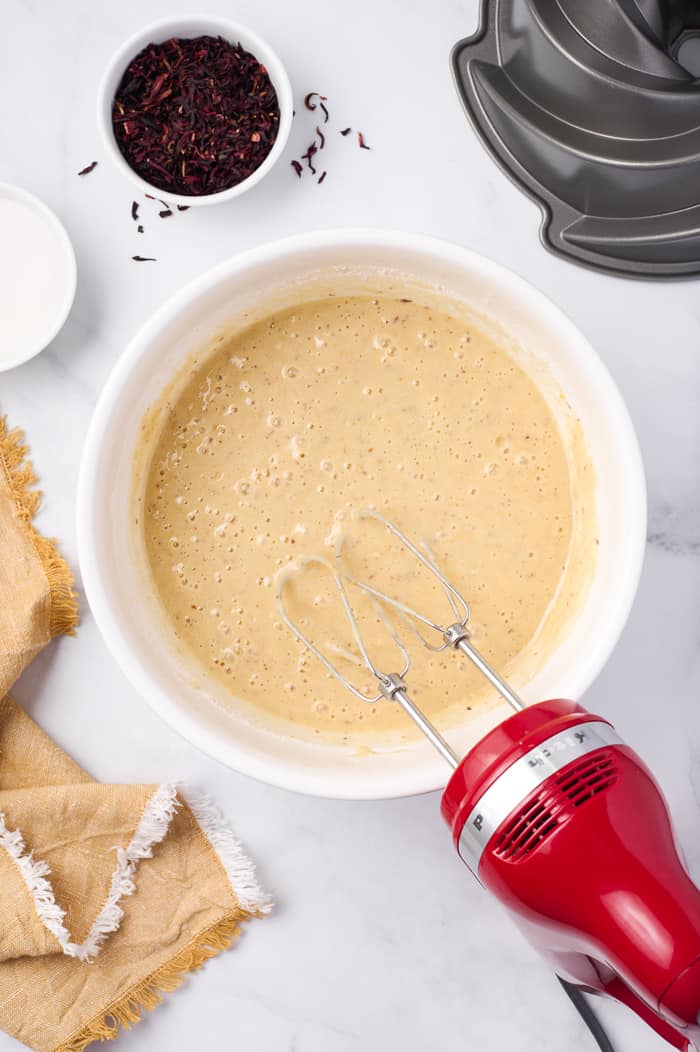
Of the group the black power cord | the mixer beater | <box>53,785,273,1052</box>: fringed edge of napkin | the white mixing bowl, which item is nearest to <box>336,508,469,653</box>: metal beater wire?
the mixer beater

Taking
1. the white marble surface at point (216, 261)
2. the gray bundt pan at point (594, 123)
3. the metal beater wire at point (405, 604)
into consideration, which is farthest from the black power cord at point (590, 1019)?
the gray bundt pan at point (594, 123)

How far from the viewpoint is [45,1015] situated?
1.20 meters

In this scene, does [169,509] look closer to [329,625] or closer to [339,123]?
[329,625]

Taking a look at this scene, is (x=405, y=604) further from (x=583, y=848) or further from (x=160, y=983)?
(x=160, y=983)

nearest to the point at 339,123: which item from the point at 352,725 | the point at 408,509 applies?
the point at 408,509

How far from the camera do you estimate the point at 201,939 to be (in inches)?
47.9

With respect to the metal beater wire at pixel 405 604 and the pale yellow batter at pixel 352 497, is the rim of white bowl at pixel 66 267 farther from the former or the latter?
the metal beater wire at pixel 405 604

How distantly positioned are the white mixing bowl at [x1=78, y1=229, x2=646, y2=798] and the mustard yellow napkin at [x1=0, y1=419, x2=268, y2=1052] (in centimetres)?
18

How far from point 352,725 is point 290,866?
225mm

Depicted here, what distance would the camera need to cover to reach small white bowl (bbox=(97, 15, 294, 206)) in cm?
115

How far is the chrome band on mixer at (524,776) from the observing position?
31.9 inches

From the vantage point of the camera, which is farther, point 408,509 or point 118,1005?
point 118,1005

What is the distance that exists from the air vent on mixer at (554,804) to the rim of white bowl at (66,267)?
0.77 m

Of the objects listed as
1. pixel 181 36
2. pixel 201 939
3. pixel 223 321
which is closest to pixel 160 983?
pixel 201 939
